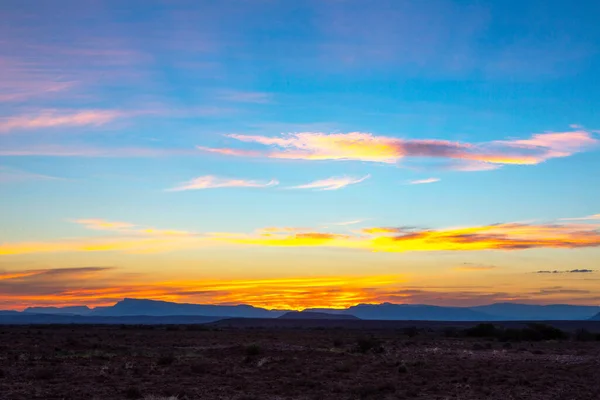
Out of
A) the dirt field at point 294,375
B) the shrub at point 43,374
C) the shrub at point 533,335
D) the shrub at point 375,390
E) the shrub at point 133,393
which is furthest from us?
the shrub at point 533,335

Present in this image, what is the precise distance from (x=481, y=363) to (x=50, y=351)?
2824cm

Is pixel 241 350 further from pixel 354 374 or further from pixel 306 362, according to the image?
pixel 354 374

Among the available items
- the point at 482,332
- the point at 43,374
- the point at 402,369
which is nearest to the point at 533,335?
the point at 482,332

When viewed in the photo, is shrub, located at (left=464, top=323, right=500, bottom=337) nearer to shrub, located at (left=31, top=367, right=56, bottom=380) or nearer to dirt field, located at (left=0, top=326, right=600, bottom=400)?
dirt field, located at (left=0, top=326, right=600, bottom=400)

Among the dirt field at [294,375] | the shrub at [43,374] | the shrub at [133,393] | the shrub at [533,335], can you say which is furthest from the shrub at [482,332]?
the shrub at [133,393]

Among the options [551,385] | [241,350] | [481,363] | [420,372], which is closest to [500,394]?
[551,385]

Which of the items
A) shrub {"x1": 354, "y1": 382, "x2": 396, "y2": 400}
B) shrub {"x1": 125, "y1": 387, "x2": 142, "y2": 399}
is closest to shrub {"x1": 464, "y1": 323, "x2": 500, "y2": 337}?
shrub {"x1": 354, "y1": 382, "x2": 396, "y2": 400}

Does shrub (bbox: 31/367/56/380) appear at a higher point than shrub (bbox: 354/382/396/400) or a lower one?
higher

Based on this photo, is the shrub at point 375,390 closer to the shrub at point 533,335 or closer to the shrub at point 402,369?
the shrub at point 402,369

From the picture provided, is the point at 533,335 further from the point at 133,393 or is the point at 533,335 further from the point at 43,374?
the point at 133,393

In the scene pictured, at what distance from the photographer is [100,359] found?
129 feet

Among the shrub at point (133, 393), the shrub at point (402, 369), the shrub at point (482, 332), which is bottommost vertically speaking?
the shrub at point (482, 332)

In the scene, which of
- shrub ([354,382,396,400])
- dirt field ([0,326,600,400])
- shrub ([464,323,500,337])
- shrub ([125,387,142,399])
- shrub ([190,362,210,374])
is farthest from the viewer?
shrub ([464,323,500,337])

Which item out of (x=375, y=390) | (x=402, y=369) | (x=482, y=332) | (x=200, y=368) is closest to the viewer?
(x=375, y=390)
